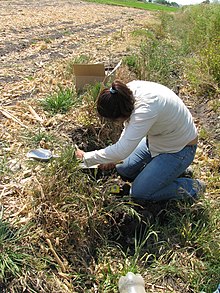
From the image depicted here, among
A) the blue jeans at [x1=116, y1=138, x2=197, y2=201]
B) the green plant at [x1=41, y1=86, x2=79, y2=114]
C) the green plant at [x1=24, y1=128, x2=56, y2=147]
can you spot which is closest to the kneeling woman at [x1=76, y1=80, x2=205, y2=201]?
the blue jeans at [x1=116, y1=138, x2=197, y2=201]

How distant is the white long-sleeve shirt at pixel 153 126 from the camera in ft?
8.41

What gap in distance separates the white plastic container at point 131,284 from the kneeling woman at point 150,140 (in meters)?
0.85

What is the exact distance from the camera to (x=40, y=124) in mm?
3551

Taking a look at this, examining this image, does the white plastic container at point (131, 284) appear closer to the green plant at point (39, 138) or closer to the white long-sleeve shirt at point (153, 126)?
the white long-sleeve shirt at point (153, 126)

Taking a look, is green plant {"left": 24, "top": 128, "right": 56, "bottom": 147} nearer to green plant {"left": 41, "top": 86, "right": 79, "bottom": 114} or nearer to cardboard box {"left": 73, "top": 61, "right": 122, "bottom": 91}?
green plant {"left": 41, "top": 86, "right": 79, "bottom": 114}

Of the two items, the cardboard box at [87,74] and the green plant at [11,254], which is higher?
the cardboard box at [87,74]

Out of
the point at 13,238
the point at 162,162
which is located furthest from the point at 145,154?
the point at 13,238

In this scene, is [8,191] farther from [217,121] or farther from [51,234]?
[217,121]

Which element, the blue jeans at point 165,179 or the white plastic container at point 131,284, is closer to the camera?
the white plastic container at point 131,284

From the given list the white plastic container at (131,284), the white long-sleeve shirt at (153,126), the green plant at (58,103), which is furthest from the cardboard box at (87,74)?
the white plastic container at (131,284)

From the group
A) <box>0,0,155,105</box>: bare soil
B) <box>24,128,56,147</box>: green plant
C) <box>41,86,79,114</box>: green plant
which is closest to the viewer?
<box>24,128,56,147</box>: green plant

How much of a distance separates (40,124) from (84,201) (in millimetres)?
1342

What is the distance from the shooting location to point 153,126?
2.80 meters

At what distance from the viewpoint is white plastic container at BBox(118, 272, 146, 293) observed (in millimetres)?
2143
